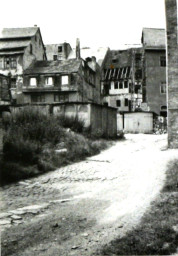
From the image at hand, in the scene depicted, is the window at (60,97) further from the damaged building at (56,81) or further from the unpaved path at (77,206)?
the unpaved path at (77,206)

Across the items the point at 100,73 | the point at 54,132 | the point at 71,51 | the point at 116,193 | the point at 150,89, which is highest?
the point at 71,51

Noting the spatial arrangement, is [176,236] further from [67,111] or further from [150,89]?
[150,89]

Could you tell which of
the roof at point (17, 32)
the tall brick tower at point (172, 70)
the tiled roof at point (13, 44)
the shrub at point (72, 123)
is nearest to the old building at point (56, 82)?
the tiled roof at point (13, 44)

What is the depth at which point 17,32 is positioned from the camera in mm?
42562

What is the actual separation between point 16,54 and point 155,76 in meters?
18.8

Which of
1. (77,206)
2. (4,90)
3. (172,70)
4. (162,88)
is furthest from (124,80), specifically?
(77,206)

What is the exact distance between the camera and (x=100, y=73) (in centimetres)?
5025

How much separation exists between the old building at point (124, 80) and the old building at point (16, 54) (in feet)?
44.2

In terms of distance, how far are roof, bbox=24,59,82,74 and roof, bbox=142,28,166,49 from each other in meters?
10.2


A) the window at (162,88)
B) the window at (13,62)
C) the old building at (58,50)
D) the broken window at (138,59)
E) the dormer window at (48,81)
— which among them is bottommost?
the window at (162,88)

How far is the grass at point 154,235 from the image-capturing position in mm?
4652

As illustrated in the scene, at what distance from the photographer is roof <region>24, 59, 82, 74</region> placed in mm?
38344

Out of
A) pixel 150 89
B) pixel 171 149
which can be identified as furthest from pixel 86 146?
pixel 150 89

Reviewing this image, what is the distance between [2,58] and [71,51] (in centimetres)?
1610
